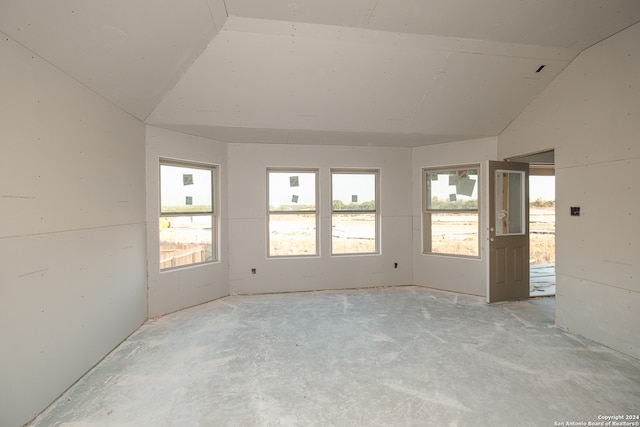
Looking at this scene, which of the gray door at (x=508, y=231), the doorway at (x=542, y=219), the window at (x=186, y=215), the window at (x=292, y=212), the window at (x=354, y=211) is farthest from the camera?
the doorway at (x=542, y=219)

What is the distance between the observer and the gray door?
14.1ft

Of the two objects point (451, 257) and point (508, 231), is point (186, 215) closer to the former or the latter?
point (451, 257)

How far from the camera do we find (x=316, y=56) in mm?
3180

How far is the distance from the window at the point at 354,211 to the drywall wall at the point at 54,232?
3.05 m

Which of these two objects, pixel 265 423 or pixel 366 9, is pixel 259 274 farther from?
pixel 366 9

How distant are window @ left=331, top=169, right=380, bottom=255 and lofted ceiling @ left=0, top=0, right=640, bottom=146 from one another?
1047mm

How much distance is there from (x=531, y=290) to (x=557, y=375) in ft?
9.42

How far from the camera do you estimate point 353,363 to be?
105 inches

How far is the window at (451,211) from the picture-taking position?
490cm

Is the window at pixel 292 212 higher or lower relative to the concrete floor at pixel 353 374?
higher

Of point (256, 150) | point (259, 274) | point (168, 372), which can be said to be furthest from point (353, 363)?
point (256, 150)

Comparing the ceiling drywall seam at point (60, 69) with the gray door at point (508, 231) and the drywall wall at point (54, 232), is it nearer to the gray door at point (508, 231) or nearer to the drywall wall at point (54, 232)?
the drywall wall at point (54, 232)

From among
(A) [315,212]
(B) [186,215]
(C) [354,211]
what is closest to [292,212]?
(A) [315,212]

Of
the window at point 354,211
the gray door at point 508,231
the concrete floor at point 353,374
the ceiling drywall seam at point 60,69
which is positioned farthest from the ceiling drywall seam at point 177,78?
the gray door at point 508,231
